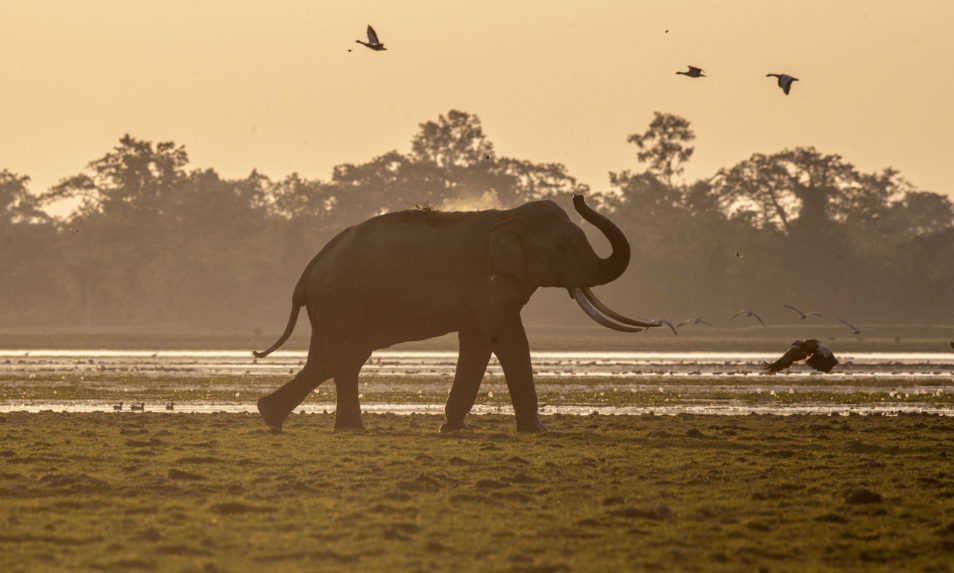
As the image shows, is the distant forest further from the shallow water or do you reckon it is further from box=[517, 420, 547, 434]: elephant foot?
box=[517, 420, 547, 434]: elephant foot

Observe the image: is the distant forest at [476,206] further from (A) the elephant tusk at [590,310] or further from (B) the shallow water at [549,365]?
(A) the elephant tusk at [590,310]

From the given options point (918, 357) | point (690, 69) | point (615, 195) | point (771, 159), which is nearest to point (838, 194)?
point (771, 159)

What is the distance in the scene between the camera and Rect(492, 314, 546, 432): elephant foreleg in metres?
25.7

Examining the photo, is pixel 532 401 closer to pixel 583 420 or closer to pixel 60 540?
pixel 583 420

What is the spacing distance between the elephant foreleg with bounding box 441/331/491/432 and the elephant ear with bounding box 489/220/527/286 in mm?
922

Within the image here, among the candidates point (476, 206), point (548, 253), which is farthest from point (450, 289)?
point (476, 206)

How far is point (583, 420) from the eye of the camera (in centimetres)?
2830

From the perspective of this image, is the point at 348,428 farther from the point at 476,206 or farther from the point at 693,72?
the point at 476,206

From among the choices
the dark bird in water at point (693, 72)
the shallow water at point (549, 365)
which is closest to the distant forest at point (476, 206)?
the shallow water at point (549, 365)

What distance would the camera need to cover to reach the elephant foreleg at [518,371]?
25.7 m

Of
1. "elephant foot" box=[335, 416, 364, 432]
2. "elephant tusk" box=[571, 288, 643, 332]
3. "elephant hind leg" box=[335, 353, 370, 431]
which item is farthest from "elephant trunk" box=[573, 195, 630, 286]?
"elephant foot" box=[335, 416, 364, 432]

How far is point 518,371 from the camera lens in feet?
85.4

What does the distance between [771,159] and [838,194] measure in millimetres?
6061

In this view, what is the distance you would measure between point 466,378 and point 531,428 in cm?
119
